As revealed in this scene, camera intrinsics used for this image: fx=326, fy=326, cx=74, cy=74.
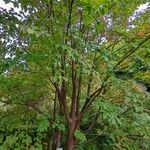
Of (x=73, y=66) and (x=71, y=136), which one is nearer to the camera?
(x=73, y=66)

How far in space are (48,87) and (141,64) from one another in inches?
59.5

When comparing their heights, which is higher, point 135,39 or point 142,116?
point 135,39

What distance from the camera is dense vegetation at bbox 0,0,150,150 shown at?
3693mm

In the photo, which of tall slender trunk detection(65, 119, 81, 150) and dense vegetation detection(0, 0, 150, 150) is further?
tall slender trunk detection(65, 119, 81, 150)

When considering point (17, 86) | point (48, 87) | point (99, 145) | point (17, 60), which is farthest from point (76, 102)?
point (99, 145)

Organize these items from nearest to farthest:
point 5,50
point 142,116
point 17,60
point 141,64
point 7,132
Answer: point 17,60
point 141,64
point 5,50
point 142,116
point 7,132

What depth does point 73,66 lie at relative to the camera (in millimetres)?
4133

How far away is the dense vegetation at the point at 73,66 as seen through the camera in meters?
3.69

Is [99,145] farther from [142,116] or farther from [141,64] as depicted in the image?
[141,64]

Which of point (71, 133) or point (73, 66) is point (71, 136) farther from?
point (73, 66)

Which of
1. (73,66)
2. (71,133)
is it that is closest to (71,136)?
(71,133)

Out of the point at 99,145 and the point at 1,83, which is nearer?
the point at 1,83

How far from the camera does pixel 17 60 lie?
336 cm

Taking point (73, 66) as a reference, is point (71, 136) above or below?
below
